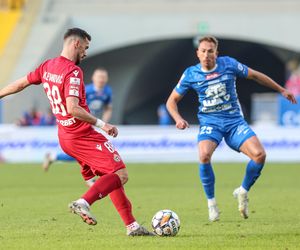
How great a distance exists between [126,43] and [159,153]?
15443mm

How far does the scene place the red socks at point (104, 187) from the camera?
916 cm

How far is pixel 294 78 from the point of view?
120 feet

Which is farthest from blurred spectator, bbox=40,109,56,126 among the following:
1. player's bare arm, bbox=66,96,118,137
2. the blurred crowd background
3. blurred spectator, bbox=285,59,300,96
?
player's bare arm, bbox=66,96,118,137

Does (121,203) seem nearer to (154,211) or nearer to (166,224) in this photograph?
(166,224)

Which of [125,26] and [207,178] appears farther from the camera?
[125,26]

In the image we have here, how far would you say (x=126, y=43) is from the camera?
40969mm

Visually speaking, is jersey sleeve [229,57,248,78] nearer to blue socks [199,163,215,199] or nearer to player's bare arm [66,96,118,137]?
blue socks [199,163,215,199]

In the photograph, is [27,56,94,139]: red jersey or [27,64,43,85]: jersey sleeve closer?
[27,56,94,139]: red jersey

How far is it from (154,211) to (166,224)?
2.90 metres

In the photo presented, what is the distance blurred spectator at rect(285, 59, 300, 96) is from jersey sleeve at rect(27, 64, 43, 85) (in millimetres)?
26823

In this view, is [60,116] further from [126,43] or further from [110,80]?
[110,80]

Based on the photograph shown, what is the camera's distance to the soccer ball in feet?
31.2

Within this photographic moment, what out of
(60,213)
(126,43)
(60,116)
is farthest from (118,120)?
(60,116)

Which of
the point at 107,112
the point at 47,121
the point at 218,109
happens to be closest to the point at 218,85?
the point at 218,109
